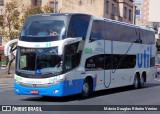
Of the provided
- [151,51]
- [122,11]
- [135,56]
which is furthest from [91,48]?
[122,11]

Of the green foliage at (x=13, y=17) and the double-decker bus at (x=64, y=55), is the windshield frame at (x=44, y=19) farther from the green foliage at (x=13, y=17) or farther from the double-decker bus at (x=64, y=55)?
the green foliage at (x=13, y=17)

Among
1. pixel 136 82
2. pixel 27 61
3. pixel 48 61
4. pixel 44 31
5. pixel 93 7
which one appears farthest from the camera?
pixel 93 7

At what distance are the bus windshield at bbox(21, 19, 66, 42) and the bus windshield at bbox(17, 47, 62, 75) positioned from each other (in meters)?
0.47

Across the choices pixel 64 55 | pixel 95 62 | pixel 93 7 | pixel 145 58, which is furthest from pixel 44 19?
pixel 93 7

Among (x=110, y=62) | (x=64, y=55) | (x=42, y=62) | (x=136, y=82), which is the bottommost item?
(x=136, y=82)

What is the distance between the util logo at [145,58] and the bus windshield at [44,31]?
8781mm

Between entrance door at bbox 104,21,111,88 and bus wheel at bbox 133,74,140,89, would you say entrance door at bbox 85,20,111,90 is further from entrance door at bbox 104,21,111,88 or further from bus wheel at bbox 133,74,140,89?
bus wheel at bbox 133,74,140,89

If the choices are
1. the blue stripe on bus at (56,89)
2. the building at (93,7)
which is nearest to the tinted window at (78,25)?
the blue stripe on bus at (56,89)

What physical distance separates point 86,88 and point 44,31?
10.6 feet

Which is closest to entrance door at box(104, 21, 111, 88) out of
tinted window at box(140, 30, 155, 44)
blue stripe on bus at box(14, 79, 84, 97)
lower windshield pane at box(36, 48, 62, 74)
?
blue stripe on bus at box(14, 79, 84, 97)

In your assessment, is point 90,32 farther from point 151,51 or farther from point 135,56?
point 151,51

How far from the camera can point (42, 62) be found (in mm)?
16859

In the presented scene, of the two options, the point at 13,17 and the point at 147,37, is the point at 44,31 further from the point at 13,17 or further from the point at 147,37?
the point at 13,17

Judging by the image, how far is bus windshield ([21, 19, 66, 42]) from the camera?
55.8 ft
